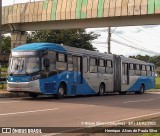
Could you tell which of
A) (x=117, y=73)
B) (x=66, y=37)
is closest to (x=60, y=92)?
(x=117, y=73)

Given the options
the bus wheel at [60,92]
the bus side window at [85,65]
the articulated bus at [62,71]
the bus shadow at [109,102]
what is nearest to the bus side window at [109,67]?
the articulated bus at [62,71]

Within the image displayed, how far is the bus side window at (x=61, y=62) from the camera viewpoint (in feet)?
76.5

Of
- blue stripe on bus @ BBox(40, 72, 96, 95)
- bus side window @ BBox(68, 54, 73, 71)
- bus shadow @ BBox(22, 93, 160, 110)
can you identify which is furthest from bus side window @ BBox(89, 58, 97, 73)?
bus shadow @ BBox(22, 93, 160, 110)

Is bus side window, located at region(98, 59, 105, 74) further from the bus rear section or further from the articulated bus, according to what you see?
the bus rear section

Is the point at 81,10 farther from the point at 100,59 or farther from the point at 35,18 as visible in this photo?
the point at 100,59

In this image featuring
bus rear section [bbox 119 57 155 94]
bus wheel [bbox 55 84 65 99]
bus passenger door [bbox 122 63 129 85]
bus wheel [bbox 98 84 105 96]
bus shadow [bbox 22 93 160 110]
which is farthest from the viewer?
bus rear section [bbox 119 57 155 94]

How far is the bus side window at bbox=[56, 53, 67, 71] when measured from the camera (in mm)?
23312

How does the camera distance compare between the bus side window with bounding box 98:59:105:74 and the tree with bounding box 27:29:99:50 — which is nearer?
→ the bus side window with bounding box 98:59:105:74

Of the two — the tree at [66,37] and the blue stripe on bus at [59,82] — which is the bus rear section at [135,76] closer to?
the blue stripe on bus at [59,82]

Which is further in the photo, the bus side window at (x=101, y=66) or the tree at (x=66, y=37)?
the tree at (x=66, y=37)

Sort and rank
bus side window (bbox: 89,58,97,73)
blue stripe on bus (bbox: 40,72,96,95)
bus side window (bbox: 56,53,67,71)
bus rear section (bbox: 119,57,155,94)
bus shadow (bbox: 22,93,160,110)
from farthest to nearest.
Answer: bus rear section (bbox: 119,57,155,94) < bus side window (bbox: 89,58,97,73) < bus side window (bbox: 56,53,67,71) < blue stripe on bus (bbox: 40,72,96,95) < bus shadow (bbox: 22,93,160,110)

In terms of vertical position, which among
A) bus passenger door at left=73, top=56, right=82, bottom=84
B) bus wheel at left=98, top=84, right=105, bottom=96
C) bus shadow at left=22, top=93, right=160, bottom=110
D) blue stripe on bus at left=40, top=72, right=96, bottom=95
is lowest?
bus shadow at left=22, top=93, right=160, bottom=110

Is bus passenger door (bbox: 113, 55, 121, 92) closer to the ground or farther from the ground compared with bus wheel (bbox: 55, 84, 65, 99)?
farther from the ground

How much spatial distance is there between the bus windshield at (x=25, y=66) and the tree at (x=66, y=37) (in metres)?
41.0
